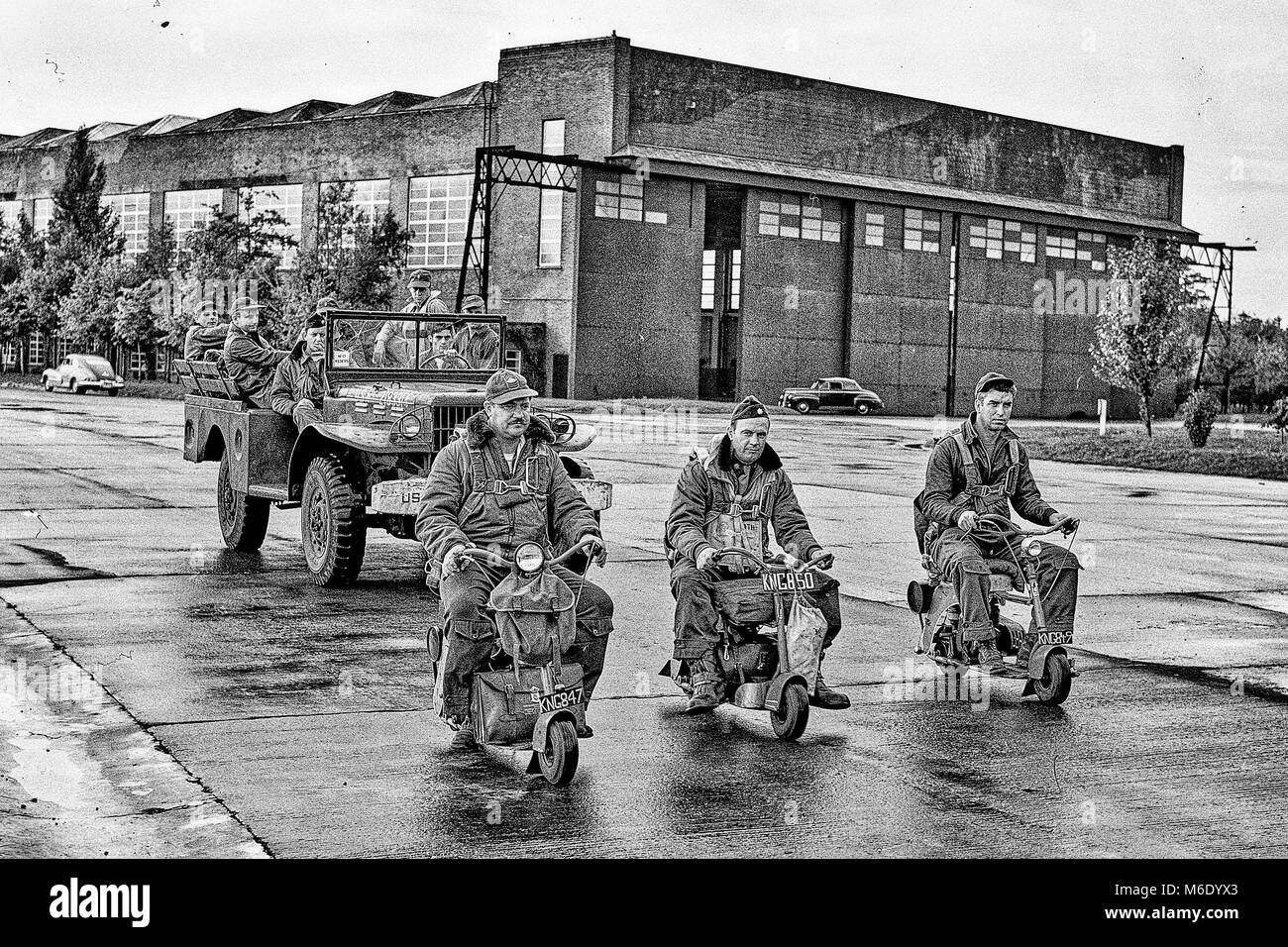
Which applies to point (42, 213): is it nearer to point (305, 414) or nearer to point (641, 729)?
point (305, 414)

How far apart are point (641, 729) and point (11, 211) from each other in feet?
301

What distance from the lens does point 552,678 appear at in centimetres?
714

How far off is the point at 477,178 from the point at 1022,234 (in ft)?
102

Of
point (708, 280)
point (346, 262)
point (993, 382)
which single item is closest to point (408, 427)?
point (993, 382)

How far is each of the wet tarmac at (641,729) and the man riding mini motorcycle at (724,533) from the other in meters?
0.38

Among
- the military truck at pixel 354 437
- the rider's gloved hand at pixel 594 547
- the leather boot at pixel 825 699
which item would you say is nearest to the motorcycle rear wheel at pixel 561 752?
the rider's gloved hand at pixel 594 547

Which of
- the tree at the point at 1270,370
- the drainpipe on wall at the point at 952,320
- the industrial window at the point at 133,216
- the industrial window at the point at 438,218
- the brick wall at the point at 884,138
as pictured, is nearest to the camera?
the brick wall at the point at 884,138

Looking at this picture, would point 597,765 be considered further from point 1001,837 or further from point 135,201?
point 135,201

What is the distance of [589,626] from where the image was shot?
741 centimetres

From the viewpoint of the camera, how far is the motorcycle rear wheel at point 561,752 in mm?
7043

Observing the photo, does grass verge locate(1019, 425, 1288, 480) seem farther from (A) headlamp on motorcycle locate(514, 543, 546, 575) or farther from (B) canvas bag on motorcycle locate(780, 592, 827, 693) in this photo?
(A) headlamp on motorcycle locate(514, 543, 546, 575)
